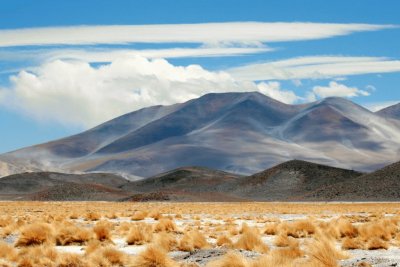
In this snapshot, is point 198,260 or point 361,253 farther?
point 361,253

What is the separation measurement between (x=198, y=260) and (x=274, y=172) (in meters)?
151

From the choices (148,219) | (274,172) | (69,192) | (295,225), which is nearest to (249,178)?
(274,172)

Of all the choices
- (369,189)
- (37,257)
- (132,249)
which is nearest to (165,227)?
(132,249)

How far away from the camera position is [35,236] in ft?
79.0

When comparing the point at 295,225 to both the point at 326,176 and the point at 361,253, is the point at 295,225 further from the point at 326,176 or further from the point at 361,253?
the point at 326,176

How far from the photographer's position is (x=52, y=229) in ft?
82.9

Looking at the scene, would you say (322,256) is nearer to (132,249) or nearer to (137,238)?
(132,249)

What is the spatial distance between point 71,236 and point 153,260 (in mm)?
8119

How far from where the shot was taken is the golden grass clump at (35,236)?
23.6m

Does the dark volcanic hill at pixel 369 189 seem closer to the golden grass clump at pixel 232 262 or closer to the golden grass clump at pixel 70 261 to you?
the golden grass clump at pixel 70 261

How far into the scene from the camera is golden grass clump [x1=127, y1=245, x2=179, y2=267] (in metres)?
17.0

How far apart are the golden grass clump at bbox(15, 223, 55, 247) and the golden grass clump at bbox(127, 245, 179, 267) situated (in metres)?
7.20

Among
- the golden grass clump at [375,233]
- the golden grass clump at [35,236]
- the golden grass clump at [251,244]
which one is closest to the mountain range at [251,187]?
the golden grass clump at [375,233]

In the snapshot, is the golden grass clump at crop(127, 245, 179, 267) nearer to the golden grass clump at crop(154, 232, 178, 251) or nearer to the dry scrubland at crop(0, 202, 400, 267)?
the dry scrubland at crop(0, 202, 400, 267)
